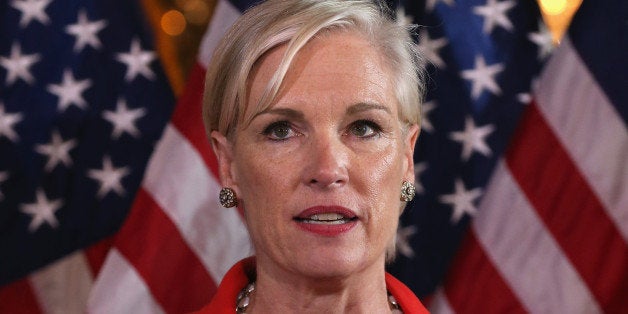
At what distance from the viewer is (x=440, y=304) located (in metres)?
2.35

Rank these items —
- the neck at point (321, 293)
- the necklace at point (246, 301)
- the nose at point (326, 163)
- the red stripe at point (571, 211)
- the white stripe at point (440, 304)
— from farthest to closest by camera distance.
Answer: the white stripe at point (440, 304) → the red stripe at point (571, 211) → the necklace at point (246, 301) → the neck at point (321, 293) → the nose at point (326, 163)

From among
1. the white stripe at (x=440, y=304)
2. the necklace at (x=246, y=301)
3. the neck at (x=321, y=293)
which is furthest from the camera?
the white stripe at (x=440, y=304)

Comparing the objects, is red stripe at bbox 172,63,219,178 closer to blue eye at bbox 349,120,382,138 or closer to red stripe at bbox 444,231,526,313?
red stripe at bbox 444,231,526,313

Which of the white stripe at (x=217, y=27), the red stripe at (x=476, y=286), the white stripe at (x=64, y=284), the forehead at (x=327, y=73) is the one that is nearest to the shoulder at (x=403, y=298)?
the forehead at (x=327, y=73)

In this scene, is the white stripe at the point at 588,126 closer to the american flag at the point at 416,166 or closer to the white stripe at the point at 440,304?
the american flag at the point at 416,166

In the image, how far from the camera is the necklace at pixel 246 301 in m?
1.70

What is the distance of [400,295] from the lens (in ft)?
5.65

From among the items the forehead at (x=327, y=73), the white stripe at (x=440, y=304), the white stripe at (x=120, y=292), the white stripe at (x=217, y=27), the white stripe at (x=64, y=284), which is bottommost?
the white stripe at (x=440, y=304)

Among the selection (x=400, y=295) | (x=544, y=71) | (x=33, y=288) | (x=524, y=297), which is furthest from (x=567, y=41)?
(x=33, y=288)

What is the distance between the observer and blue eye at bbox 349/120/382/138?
152 cm

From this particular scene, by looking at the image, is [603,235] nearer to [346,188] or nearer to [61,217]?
[346,188]

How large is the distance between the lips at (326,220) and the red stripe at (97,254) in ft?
3.56

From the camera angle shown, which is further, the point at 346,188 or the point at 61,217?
the point at 61,217

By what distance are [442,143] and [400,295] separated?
2.53ft
